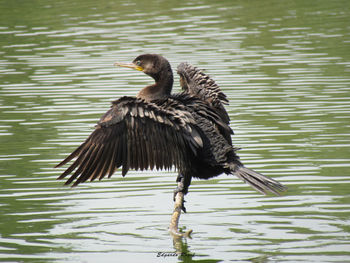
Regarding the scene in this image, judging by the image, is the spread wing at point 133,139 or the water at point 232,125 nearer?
the spread wing at point 133,139

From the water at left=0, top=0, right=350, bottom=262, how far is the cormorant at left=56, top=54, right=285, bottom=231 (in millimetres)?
657

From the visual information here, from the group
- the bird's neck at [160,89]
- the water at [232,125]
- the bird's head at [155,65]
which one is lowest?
the water at [232,125]

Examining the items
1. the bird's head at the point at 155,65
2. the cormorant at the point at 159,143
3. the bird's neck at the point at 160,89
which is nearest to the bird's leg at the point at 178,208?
the cormorant at the point at 159,143

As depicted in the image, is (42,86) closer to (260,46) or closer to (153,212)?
(260,46)

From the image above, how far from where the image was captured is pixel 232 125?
12.8m

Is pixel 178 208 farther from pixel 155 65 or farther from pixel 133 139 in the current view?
pixel 155 65

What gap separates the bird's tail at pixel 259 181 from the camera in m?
7.98

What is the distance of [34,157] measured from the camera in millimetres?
11508

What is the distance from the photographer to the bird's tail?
7.98m

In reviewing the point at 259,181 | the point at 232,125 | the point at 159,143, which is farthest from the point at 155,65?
the point at 232,125

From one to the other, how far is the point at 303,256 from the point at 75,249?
2.08 m

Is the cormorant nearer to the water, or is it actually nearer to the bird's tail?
the bird's tail

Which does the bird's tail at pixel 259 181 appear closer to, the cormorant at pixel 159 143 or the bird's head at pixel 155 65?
the cormorant at pixel 159 143

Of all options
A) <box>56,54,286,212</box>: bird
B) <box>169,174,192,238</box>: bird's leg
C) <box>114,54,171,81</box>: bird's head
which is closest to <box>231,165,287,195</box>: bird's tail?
<box>56,54,286,212</box>: bird
